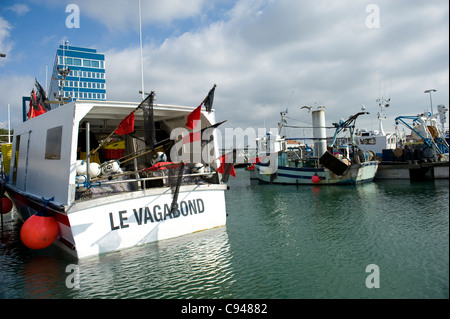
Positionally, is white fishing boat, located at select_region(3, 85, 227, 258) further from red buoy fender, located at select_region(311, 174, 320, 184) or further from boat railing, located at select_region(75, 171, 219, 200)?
red buoy fender, located at select_region(311, 174, 320, 184)

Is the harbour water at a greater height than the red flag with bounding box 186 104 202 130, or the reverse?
the red flag with bounding box 186 104 202 130

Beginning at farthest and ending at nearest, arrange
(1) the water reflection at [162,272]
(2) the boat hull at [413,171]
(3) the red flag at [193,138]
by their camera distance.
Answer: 1. (2) the boat hull at [413,171]
2. (3) the red flag at [193,138]
3. (1) the water reflection at [162,272]

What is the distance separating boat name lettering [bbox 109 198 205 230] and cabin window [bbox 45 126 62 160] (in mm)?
1986

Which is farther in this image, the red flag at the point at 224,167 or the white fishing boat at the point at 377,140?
the white fishing boat at the point at 377,140

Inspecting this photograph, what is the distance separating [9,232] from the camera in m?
9.81

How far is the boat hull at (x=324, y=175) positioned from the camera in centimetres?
2189

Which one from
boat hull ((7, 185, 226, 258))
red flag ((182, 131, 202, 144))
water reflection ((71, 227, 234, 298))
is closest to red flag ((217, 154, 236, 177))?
boat hull ((7, 185, 226, 258))

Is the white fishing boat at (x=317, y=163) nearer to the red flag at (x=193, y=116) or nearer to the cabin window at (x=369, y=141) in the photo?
the cabin window at (x=369, y=141)

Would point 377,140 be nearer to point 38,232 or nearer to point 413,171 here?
→ point 413,171

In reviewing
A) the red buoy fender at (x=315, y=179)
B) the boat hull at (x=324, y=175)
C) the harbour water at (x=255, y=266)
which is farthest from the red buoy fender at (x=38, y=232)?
the boat hull at (x=324, y=175)

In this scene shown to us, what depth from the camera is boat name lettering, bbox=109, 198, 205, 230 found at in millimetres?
6395

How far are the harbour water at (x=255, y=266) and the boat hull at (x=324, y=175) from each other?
1297cm
